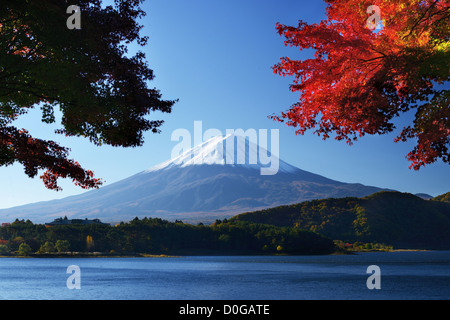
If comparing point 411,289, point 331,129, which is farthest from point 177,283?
point 331,129

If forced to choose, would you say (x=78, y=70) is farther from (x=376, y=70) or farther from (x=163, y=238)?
(x=163, y=238)

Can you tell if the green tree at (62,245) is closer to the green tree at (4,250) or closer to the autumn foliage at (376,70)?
the green tree at (4,250)

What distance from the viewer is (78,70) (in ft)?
38.7

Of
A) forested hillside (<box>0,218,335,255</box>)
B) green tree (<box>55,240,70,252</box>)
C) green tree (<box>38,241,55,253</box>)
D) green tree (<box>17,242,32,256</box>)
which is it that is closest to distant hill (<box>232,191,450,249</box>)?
forested hillside (<box>0,218,335,255</box>)

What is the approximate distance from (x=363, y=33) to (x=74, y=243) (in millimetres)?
140685

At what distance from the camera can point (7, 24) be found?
40.0 feet

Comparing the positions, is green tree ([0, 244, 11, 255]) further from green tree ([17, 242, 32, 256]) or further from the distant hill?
the distant hill

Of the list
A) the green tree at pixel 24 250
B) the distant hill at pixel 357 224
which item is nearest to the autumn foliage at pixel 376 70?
the green tree at pixel 24 250

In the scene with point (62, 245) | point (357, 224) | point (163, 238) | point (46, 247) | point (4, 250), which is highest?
point (357, 224)

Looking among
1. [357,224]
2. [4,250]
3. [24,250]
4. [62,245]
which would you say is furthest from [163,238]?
[357,224]

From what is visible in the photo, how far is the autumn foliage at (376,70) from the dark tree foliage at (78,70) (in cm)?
428

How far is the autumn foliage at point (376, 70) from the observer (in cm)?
1324

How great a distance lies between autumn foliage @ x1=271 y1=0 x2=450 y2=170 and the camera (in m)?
13.2

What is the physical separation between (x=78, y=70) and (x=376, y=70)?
7912 mm
